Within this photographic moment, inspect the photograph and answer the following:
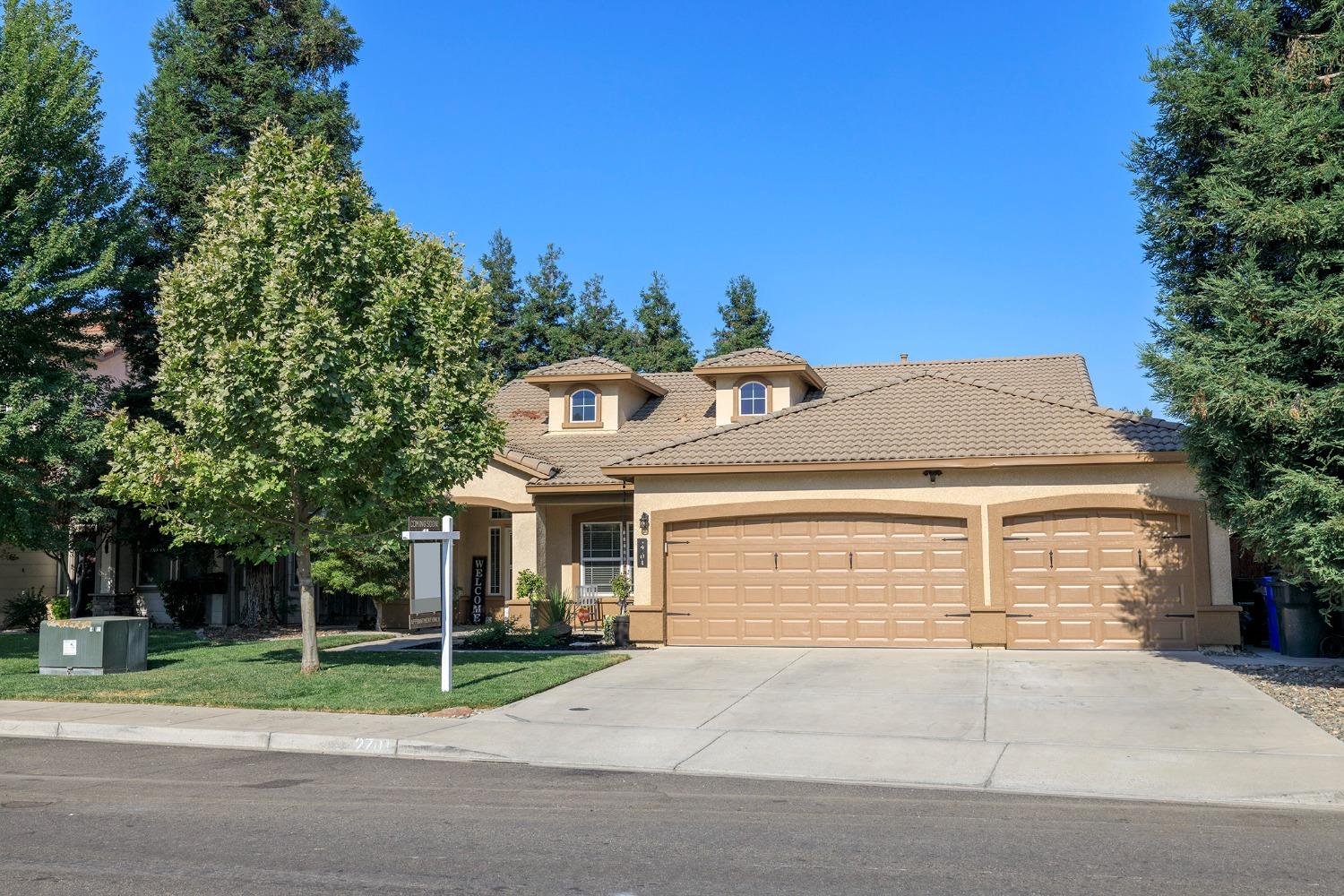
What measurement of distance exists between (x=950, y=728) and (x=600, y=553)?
1375 centimetres

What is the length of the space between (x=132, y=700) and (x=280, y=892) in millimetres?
8868

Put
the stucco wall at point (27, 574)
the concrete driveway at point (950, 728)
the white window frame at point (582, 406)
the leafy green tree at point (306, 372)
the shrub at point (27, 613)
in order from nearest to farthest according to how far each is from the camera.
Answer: the concrete driveway at point (950, 728) < the leafy green tree at point (306, 372) < the shrub at point (27, 613) < the white window frame at point (582, 406) < the stucco wall at point (27, 574)

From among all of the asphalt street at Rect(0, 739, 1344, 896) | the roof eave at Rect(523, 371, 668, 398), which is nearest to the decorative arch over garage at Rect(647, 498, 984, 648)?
the roof eave at Rect(523, 371, 668, 398)

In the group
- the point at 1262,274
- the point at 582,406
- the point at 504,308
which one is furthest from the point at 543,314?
the point at 1262,274

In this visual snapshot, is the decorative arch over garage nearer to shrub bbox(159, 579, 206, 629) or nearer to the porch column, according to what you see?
the porch column

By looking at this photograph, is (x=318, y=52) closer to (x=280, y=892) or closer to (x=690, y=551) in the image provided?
(x=690, y=551)

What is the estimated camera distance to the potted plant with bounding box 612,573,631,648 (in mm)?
→ 19750

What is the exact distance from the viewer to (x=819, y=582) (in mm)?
18781

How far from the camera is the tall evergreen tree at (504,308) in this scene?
45531 millimetres

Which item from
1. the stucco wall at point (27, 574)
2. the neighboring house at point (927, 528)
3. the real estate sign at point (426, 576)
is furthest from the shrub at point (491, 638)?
the stucco wall at point (27, 574)

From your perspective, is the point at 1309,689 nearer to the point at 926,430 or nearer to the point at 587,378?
the point at 926,430

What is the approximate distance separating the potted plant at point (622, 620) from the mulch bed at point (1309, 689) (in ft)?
31.6

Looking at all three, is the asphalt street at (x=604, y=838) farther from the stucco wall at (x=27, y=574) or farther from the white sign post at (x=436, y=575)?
the stucco wall at (x=27, y=574)

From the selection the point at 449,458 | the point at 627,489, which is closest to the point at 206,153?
the point at 627,489
